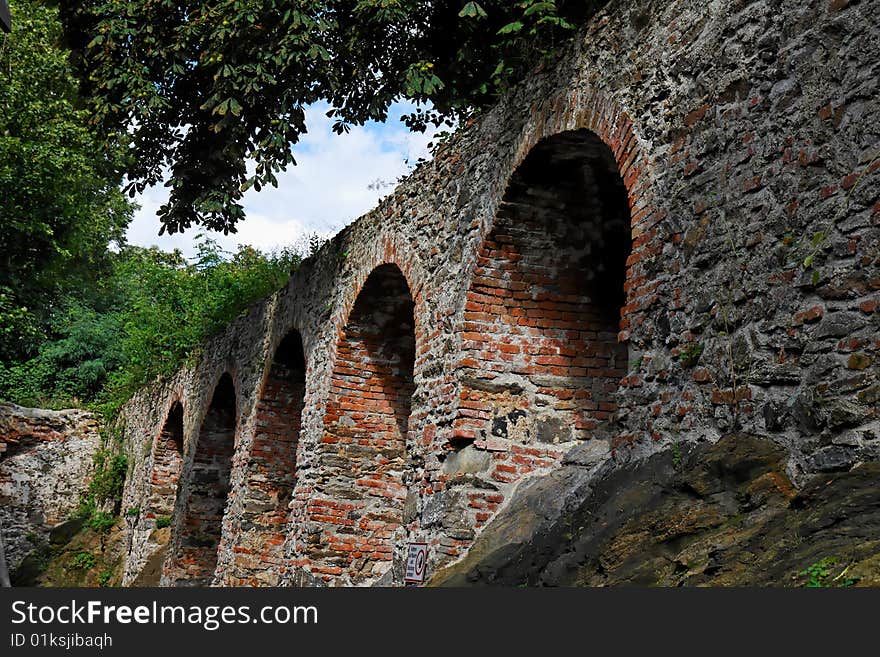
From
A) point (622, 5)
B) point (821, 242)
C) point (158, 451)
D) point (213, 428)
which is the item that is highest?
point (158, 451)

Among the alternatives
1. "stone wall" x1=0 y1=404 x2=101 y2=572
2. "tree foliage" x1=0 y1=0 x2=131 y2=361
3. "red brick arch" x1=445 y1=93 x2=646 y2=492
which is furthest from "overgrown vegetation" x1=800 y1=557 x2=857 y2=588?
"stone wall" x1=0 y1=404 x2=101 y2=572

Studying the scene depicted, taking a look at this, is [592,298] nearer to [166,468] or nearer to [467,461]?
[467,461]

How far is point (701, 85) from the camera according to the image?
432 centimetres

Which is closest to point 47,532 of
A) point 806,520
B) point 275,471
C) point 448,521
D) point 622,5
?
point 275,471

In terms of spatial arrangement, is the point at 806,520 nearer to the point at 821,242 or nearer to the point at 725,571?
the point at 725,571

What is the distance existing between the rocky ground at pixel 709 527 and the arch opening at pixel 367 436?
3.66 metres

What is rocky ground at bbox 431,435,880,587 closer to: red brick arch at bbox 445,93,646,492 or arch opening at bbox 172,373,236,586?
red brick arch at bbox 445,93,646,492

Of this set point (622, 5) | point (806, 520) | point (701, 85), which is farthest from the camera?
point (622, 5)

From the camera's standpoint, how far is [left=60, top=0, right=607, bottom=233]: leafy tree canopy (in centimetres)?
829

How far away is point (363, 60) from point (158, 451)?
32.6 feet

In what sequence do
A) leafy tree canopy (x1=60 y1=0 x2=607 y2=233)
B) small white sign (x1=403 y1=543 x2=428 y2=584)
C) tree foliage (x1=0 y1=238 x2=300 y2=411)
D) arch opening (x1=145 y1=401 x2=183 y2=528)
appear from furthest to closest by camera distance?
arch opening (x1=145 y1=401 x2=183 y2=528), tree foliage (x1=0 y1=238 x2=300 y2=411), leafy tree canopy (x1=60 y1=0 x2=607 y2=233), small white sign (x1=403 y1=543 x2=428 y2=584)

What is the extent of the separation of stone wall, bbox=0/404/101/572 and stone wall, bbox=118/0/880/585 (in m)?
10.5

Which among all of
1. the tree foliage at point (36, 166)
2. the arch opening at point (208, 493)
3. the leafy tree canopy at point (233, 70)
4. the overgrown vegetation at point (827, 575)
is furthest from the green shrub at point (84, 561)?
the overgrown vegetation at point (827, 575)

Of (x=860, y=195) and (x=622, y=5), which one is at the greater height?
(x=622, y=5)
